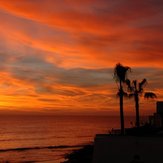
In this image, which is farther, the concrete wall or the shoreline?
the shoreline

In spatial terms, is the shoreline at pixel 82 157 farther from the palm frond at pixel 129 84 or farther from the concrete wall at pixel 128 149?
the concrete wall at pixel 128 149

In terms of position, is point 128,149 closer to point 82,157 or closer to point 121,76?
point 121,76

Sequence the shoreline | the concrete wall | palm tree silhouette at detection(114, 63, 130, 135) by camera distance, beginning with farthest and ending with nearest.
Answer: the shoreline → palm tree silhouette at detection(114, 63, 130, 135) → the concrete wall

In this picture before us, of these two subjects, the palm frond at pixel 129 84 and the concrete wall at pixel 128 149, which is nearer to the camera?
the concrete wall at pixel 128 149

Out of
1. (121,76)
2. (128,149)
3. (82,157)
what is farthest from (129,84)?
(82,157)

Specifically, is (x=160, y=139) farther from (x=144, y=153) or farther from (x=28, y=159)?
(x=28, y=159)

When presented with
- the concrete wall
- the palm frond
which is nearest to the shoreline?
the palm frond

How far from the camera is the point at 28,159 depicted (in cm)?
6300

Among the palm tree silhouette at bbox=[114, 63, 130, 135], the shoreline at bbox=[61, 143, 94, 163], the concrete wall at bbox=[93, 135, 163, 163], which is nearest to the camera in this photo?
the concrete wall at bbox=[93, 135, 163, 163]

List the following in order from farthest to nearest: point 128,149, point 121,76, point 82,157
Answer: point 82,157
point 121,76
point 128,149

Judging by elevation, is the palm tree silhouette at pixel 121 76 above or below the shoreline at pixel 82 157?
above

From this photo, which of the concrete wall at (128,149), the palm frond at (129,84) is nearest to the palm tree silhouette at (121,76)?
the palm frond at (129,84)

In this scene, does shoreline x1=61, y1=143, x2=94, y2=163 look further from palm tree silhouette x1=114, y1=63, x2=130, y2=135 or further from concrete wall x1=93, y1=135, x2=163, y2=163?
concrete wall x1=93, y1=135, x2=163, y2=163

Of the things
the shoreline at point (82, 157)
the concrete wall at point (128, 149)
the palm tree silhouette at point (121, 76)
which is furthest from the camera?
the shoreline at point (82, 157)
